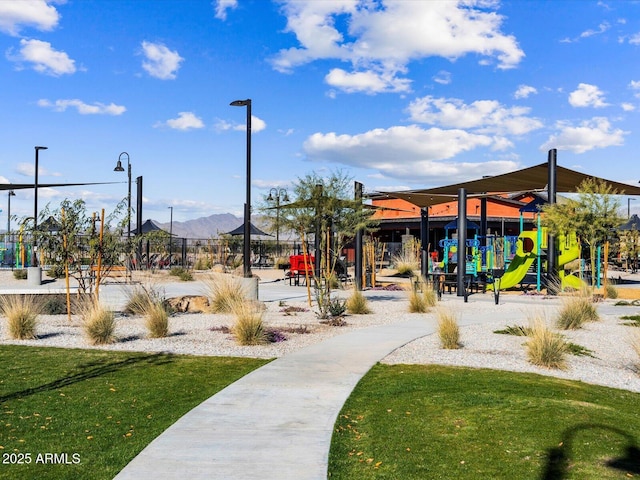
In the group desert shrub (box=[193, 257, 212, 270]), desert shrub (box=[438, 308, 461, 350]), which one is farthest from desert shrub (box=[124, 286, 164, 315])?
desert shrub (box=[193, 257, 212, 270])

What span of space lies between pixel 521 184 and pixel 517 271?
156 inches

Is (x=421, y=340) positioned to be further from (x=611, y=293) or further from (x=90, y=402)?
(x=611, y=293)

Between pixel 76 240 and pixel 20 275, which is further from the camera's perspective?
pixel 20 275

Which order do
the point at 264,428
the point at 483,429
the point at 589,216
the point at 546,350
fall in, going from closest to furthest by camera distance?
1. the point at 264,428
2. the point at 483,429
3. the point at 546,350
4. the point at 589,216

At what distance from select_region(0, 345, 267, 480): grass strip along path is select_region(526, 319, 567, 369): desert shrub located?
12.0ft

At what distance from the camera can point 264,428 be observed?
5238 millimetres

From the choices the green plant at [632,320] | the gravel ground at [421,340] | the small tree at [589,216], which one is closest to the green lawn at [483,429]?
the gravel ground at [421,340]

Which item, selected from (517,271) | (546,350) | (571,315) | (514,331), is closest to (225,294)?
(514,331)

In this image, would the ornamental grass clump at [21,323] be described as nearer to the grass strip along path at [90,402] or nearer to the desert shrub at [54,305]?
the grass strip along path at [90,402]

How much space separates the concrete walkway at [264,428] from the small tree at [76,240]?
593 centimetres

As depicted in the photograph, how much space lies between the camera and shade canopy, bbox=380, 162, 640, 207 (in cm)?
2006

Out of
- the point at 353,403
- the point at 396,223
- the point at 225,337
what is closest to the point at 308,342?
the point at 225,337

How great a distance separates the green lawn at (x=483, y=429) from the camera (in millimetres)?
4453

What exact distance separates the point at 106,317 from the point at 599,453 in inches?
295
